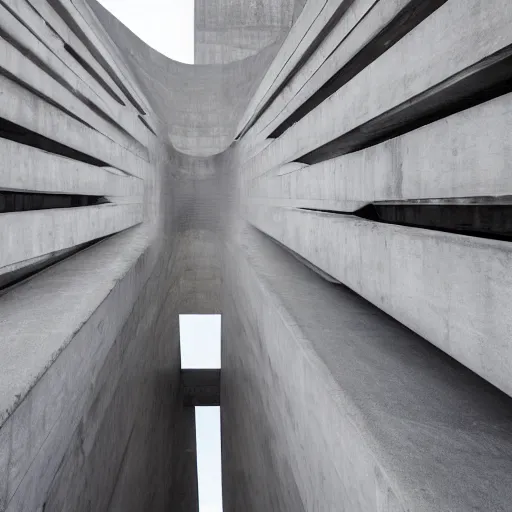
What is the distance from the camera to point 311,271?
23.6ft

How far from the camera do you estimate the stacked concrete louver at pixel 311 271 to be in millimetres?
2492

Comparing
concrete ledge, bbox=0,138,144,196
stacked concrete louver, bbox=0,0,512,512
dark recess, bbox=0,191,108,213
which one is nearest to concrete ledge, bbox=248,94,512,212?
stacked concrete louver, bbox=0,0,512,512

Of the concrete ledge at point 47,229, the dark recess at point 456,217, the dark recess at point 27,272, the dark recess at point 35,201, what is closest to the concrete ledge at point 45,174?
the concrete ledge at point 47,229

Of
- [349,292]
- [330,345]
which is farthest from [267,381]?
[330,345]

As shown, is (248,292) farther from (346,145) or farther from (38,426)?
(38,426)

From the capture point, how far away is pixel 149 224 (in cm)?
1091

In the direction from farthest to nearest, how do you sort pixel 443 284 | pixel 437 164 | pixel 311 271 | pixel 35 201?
pixel 311 271
pixel 35 201
pixel 437 164
pixel 443 284

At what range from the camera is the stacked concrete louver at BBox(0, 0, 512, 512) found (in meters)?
2.49

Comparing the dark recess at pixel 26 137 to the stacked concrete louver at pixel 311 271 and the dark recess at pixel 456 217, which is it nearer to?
the stacked concrete louver at pixel 311 271

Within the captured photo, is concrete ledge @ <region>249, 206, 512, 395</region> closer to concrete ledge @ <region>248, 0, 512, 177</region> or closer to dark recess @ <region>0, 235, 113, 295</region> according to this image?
concrete ledge @ <region>248, 0, 512, 177</region>

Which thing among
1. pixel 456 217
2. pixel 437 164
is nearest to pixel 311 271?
pixel 456 217

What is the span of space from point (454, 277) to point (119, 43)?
11.9 metres

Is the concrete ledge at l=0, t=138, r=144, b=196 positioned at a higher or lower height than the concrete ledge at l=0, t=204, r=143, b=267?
higher

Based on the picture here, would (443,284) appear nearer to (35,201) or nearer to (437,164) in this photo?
(437,164)
